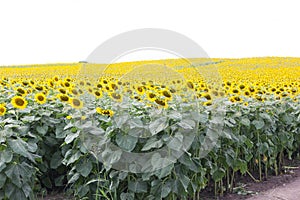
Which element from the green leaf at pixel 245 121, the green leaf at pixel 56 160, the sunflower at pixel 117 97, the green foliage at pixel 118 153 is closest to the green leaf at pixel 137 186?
the green foliage at pixel 118 153

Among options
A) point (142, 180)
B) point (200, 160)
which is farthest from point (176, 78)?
point (142, 180)

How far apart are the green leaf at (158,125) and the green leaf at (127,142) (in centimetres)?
18

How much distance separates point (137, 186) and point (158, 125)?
565mm

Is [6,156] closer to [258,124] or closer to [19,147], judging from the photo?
[19,147]

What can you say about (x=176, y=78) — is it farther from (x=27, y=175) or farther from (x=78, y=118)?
(x=27, y=175)

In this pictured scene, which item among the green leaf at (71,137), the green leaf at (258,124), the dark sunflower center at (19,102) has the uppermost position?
the dark sunflower center at (19,102)

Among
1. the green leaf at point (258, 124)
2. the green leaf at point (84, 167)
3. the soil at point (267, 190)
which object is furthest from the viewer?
the green leaf at point (258, 124)

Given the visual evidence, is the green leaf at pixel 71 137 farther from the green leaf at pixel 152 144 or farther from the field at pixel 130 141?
the green leaf at pixel 152 144

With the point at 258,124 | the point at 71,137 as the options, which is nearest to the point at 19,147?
the point at 71,137

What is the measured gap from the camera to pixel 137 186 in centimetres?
361

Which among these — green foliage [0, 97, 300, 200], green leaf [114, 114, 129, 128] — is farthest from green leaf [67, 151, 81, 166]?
green leaf [114, 114, 129, 128]

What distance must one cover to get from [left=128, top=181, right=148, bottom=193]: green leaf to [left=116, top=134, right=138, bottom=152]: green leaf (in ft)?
1.05

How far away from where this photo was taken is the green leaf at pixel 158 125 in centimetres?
343

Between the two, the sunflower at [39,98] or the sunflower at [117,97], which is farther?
the sunflower at [39,98]
